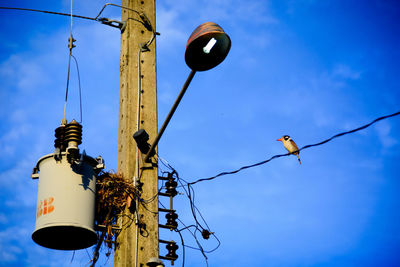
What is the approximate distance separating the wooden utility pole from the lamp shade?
1.61 meters

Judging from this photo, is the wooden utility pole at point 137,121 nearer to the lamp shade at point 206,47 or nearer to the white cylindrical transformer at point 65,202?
the white cylindrical transformer at point 65,202

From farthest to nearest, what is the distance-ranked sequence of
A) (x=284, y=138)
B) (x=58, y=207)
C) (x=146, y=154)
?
(x=284, y=138) < (x=146, y=154) < (x=58, y=207)

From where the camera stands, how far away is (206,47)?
421cm

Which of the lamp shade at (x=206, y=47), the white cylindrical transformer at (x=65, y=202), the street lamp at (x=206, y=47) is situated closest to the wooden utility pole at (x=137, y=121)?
the white cylindrical transformer at (x=65, y=202)

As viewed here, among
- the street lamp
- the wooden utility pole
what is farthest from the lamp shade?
the wooden utility pole

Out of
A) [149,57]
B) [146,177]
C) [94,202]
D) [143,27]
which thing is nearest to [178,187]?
[146,177]

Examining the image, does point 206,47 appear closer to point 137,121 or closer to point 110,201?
point 137,121

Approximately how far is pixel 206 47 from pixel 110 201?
217 cm

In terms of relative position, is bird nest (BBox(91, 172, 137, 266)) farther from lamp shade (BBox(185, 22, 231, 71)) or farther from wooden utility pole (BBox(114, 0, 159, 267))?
lamp shade (BBox(185, 22, 231, 71))

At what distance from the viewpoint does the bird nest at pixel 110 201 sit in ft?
17.0

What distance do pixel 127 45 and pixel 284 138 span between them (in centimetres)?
309

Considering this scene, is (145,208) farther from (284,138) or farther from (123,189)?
(284,138)

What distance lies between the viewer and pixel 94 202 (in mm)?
4922

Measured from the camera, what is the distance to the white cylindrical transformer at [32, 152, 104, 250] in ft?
15.1
